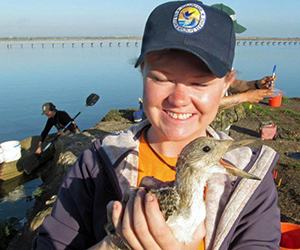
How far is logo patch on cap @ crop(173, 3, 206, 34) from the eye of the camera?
5.72ft

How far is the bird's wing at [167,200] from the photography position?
5.41 feet

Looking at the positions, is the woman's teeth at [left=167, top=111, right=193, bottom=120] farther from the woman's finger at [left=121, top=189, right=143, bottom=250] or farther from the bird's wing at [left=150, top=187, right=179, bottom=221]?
the woman's finger at [left=121, top=189, right=143, bottom=250]

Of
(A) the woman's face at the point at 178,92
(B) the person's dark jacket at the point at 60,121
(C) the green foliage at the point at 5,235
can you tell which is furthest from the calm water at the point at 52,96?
(A) the woman's face at the point at 178,92

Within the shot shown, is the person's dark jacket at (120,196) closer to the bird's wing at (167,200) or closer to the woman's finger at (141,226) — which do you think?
the bird's wing at (167,200)

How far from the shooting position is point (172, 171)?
2172mm

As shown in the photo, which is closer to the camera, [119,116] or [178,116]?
[178,116]

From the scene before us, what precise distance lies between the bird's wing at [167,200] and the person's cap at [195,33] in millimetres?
837

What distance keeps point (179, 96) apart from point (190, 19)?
0.51 m

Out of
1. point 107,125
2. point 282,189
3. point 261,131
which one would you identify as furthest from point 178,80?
point 107,125

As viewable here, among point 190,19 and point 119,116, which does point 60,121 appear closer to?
point 119,116

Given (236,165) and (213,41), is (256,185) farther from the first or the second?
(213,41)

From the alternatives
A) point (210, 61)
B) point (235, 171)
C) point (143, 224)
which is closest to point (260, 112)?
point (235, 171)

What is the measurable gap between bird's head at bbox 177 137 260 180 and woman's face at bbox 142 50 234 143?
0.15 m

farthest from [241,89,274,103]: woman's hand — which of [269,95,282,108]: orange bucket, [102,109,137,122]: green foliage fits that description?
[269,95,282,108]: orange bucket
